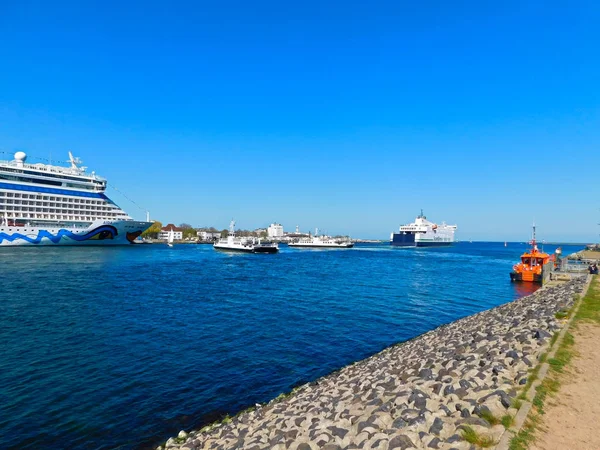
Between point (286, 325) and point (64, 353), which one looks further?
point (286, 325)

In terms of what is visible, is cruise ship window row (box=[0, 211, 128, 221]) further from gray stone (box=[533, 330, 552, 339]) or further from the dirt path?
the dirt path

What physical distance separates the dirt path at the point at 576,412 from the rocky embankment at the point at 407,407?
1.88 feet

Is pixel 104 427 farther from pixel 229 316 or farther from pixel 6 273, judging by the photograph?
pixel 6 273

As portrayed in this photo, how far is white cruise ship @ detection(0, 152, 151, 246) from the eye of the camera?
234 feet

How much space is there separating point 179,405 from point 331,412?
561cm

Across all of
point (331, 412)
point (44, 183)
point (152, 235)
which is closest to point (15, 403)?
point (331, 412)

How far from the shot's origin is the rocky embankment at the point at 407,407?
5.35 m

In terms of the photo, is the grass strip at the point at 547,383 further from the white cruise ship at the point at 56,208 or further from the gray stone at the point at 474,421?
the white cruise ship at the point at 56,208

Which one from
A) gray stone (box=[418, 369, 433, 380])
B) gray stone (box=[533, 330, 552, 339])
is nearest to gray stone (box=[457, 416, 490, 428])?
gray stone (box=[418, 369, 433, 380])

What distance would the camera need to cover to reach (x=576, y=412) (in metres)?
6.03

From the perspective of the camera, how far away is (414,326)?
19.9 metres

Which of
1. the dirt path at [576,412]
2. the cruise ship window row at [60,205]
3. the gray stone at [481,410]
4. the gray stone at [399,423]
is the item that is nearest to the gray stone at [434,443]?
the gray stone at [399,423]

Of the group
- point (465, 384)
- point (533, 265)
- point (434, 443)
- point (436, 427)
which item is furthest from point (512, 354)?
point (533, 265)

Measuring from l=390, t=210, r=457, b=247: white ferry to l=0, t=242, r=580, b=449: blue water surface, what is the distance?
116714 mm
